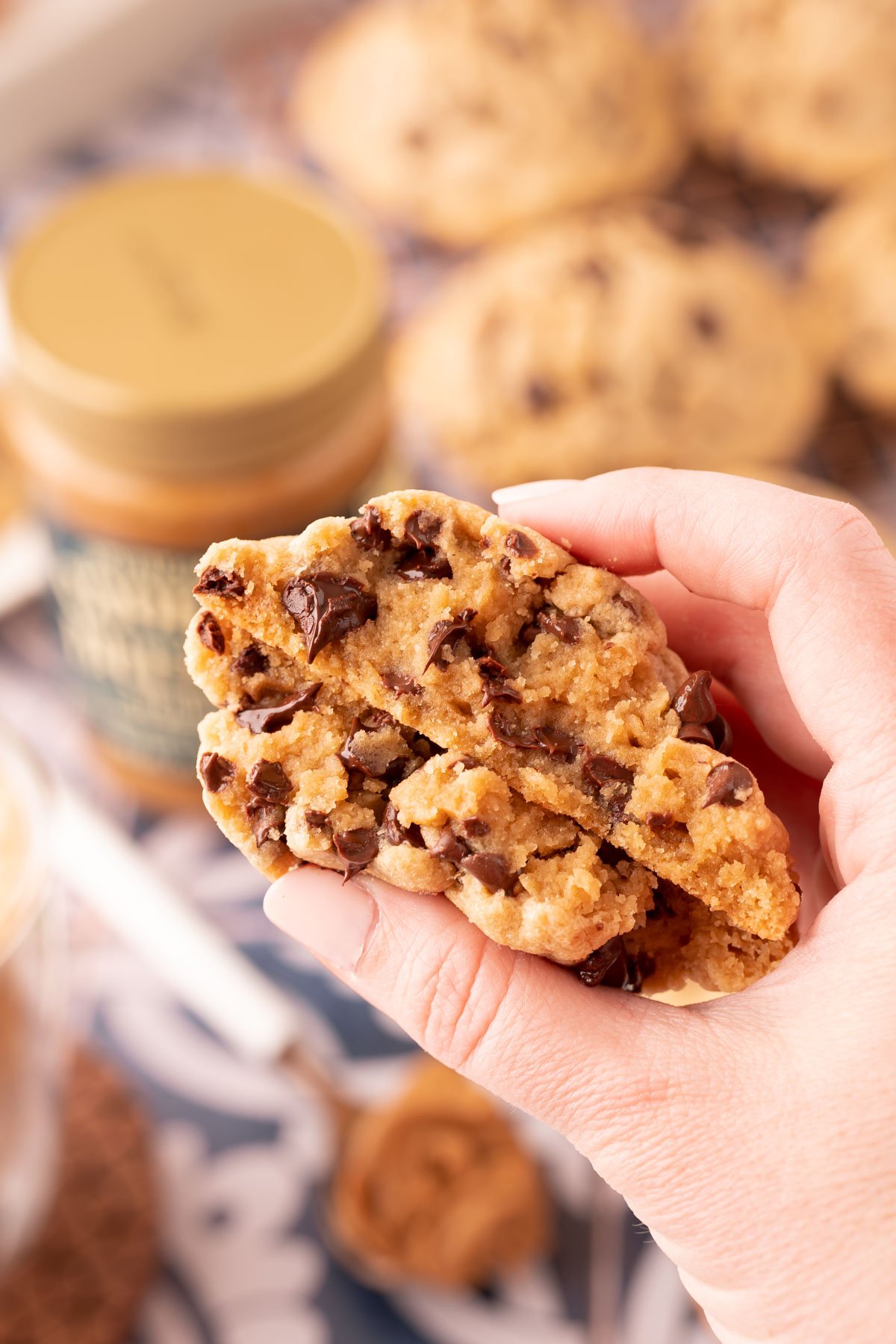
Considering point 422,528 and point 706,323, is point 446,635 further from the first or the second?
point 706,323

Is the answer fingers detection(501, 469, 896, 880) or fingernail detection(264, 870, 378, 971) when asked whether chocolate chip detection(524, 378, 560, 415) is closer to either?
fingers detection(501, 469, 896, 880)

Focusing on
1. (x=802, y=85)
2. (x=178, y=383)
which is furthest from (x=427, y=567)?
(x=802, y=85)

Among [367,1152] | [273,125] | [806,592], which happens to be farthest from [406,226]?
[806,592]

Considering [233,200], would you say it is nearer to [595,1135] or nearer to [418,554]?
[418,554]

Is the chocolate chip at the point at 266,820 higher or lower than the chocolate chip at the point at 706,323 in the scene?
higher

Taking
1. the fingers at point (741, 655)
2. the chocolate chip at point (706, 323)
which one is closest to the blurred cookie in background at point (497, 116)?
the chocolate chip at point (706, 323)

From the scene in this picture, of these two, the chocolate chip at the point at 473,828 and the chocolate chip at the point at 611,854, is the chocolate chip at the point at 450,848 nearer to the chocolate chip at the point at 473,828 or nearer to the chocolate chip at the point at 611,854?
the chocolate chip at the point at 473,828
